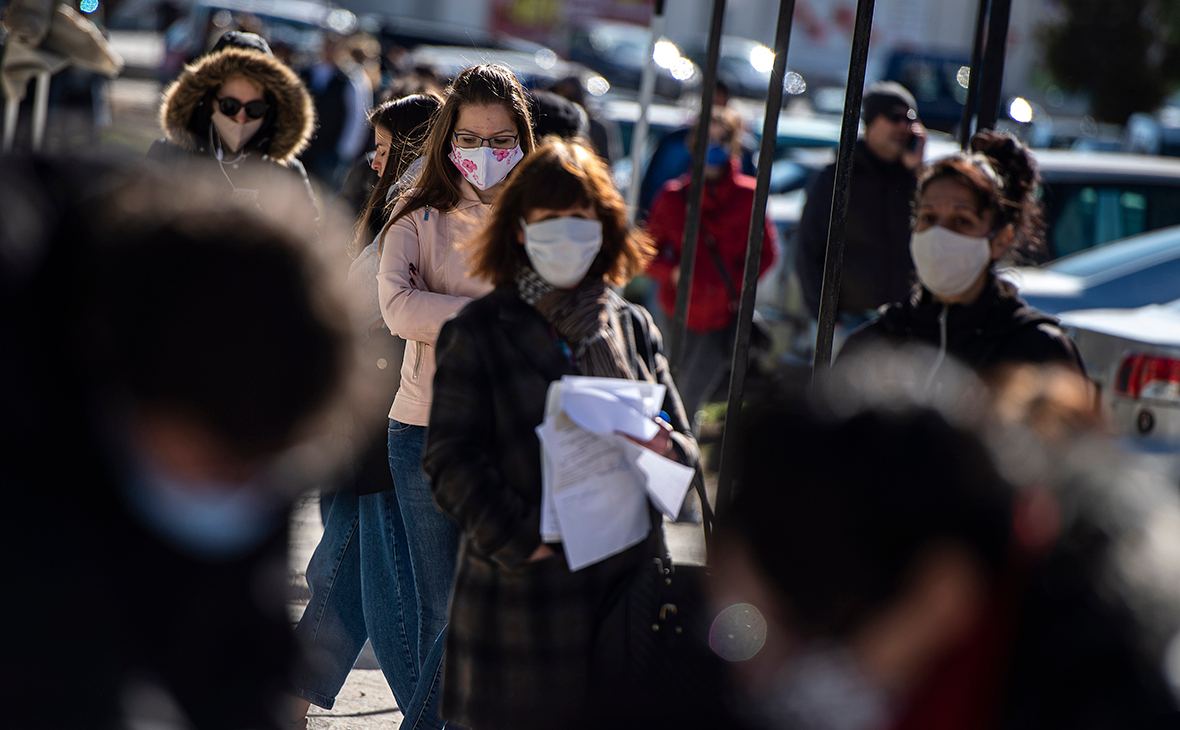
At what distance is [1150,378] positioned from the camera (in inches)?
A: 177

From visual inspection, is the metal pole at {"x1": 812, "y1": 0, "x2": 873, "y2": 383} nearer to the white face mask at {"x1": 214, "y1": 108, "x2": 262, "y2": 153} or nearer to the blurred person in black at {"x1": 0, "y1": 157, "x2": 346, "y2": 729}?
the blurred person in black at {"x1": 0, "y1": 157, "x2": 346, "y2": 729}

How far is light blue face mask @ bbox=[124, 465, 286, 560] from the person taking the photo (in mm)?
1187

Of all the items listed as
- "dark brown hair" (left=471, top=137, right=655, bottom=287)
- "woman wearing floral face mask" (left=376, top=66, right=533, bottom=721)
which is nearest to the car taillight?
"woman wearing floral face mask" (left=376, top=66, right=533, bottom=721)

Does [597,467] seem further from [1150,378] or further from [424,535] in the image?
[1150,378]

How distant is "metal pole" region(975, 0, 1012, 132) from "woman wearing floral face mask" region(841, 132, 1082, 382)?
106cm

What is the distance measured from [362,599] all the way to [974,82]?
2.67 metres

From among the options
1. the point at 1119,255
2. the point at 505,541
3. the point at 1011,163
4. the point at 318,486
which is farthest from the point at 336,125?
the point at 318,486

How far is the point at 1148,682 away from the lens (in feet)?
3.71

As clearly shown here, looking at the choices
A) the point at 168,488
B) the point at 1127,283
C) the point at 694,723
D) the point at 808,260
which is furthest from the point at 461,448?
the point at 1127,283

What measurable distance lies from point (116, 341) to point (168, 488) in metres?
0.15

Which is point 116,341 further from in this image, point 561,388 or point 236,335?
point 561,388

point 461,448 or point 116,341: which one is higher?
point 116,341

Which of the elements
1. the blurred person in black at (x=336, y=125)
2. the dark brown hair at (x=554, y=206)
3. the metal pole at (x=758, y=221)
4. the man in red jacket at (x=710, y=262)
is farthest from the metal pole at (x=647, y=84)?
the blurred person in black at (x=336, y=125)

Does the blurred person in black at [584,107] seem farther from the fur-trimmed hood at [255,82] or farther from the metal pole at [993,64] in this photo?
the metal pole at [993,64]
